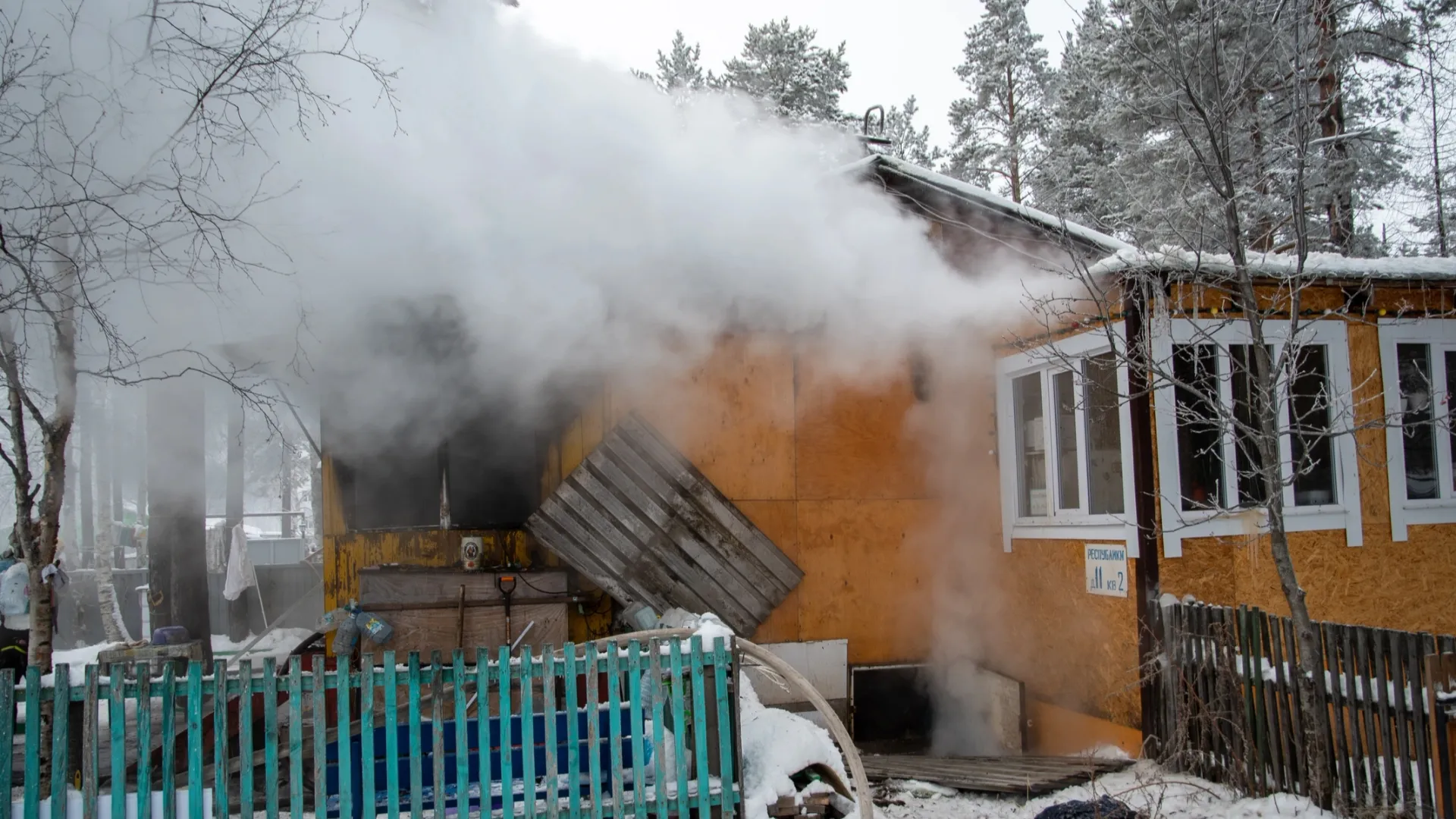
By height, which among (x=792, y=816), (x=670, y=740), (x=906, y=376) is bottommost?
(x=792, y=816)

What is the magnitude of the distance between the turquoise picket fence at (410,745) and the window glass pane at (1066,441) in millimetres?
3863

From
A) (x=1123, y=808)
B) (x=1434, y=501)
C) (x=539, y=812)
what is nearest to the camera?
(x=539, y=812)

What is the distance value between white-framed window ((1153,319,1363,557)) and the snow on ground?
159 cm

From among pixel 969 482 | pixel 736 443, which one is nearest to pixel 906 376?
pixel 969 482

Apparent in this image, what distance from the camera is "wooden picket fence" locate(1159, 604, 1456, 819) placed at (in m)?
4.83

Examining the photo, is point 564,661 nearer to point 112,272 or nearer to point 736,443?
point 736,443

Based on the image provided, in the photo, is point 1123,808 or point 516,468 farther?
point 516,468

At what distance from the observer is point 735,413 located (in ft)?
27.6

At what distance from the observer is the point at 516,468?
891 cm

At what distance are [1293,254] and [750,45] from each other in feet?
71.5

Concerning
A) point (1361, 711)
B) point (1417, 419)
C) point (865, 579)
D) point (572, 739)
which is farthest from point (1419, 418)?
point (572, 739)

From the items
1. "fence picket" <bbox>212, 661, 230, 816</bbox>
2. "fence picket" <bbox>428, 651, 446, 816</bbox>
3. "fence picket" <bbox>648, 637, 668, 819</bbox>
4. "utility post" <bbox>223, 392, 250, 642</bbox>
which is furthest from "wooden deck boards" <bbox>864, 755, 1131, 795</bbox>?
"utility post" <bbox>223, 392, 250, 642</bbox>

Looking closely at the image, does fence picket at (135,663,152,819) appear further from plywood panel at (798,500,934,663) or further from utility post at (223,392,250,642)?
utility post at (223,392,250,642)

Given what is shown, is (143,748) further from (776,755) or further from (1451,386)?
(1451,386)
